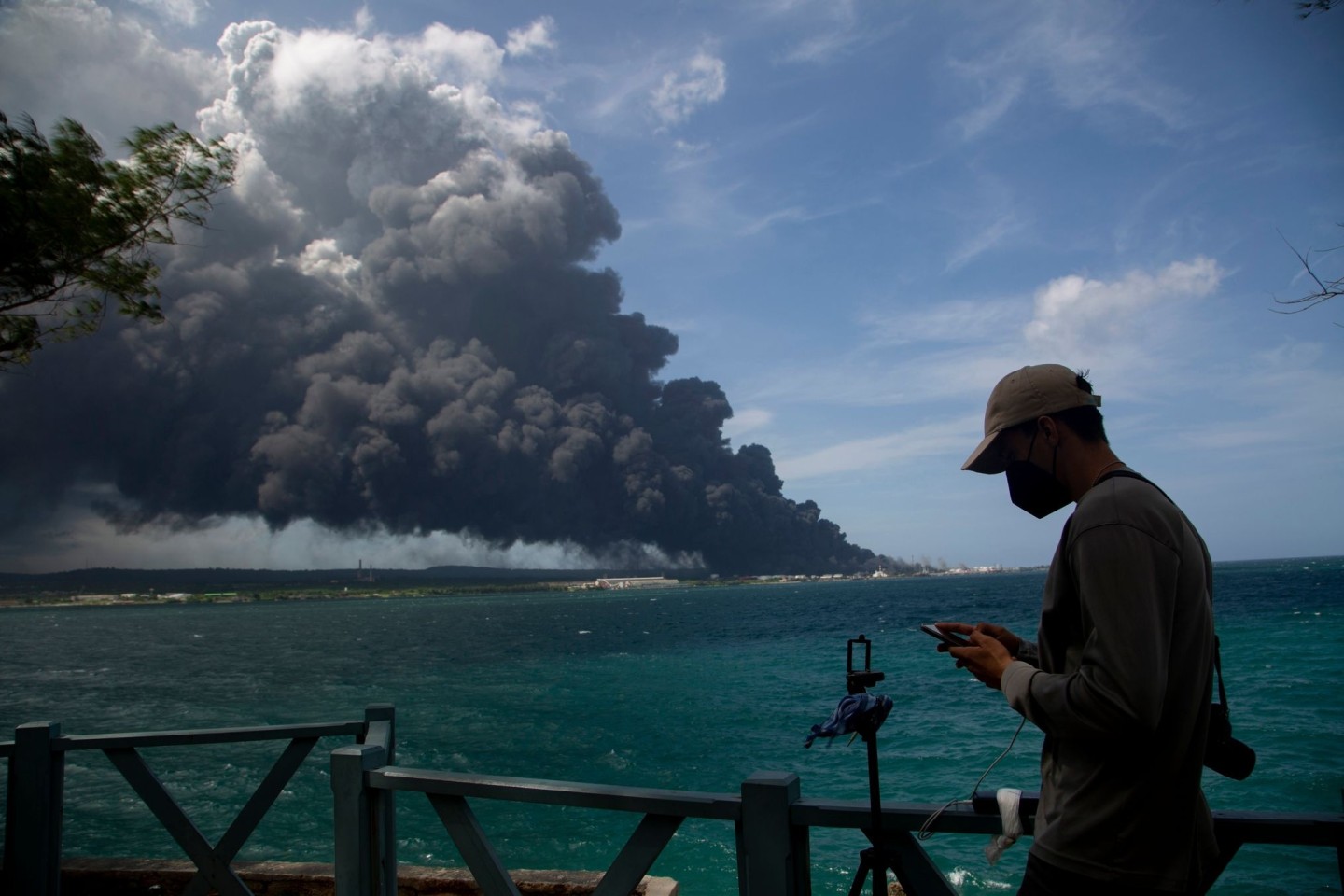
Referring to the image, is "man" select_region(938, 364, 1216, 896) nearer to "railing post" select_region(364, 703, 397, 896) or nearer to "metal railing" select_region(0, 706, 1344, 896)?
"metal railing" select_region(0, 706, 1344, 896)

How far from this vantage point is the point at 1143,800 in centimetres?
185

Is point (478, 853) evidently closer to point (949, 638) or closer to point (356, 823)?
point (356, 823)

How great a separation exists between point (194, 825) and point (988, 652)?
11.4 feet

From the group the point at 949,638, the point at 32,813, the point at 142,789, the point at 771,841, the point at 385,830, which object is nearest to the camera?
the point at 949,638

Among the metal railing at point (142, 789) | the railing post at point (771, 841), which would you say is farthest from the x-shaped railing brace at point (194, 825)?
the railing post at point (771, 841)

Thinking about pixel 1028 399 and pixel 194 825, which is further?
pixel 194 825

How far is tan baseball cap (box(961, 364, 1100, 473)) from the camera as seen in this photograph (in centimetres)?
211

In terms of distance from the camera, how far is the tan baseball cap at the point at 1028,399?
83.0 inches

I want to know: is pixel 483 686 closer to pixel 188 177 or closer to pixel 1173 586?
pixel 188 177

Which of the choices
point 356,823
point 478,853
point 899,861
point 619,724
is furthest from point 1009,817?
point 619,724

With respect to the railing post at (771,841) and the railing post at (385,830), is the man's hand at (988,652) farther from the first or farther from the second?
the railing post at (385,830)

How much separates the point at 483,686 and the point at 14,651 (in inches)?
2020

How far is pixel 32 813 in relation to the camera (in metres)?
4.30

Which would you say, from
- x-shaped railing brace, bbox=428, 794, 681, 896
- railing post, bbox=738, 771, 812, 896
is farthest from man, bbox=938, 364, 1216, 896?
x-shaped railing brace, bbox=428, 794, 681, 896
